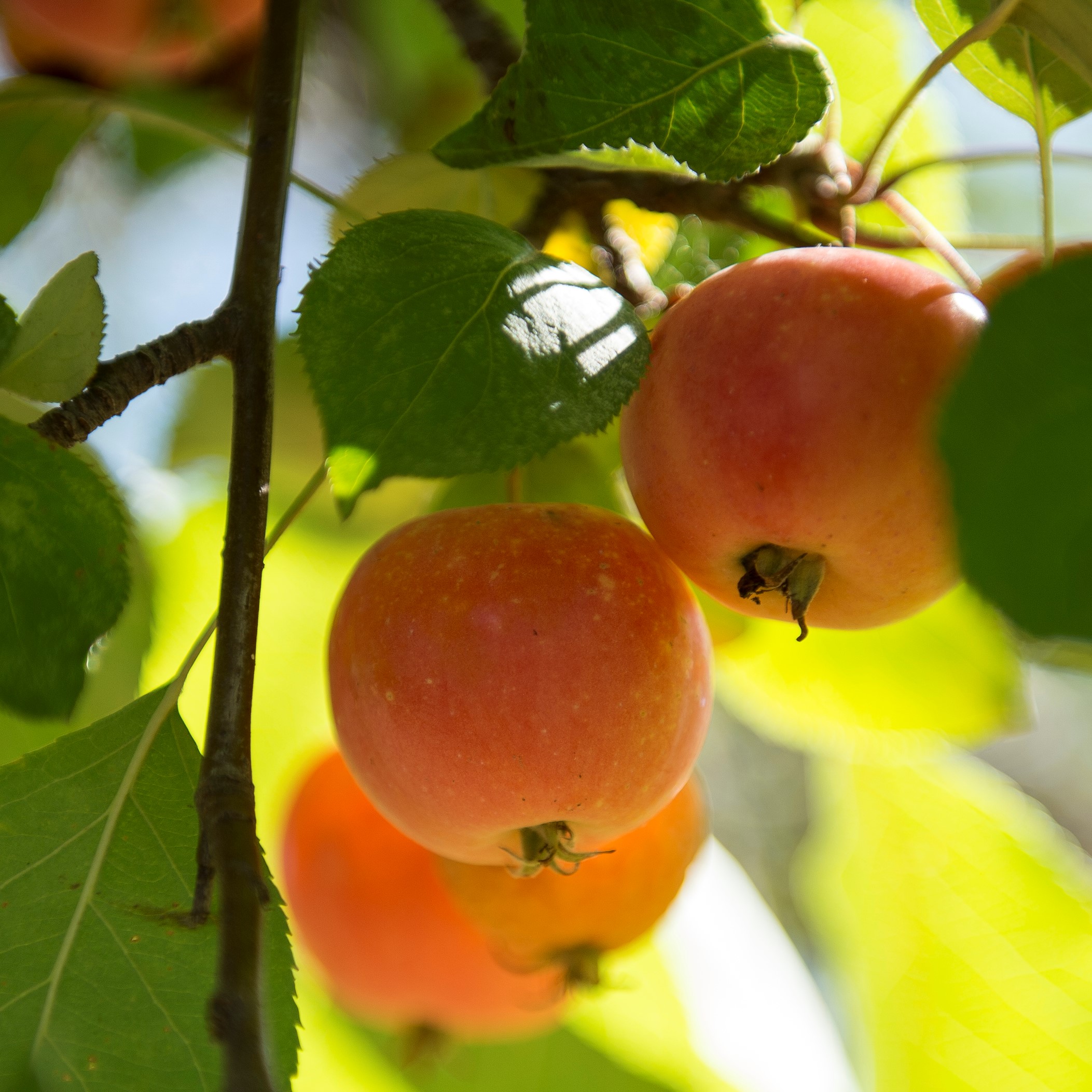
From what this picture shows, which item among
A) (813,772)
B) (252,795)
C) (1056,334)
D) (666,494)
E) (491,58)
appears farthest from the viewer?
(813,772)

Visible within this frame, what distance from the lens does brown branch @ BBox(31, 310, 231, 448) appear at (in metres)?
0.41

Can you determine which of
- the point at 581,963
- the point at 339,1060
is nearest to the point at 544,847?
the point at 581,963

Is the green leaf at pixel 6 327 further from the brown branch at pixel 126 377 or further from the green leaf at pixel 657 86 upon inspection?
the green leaf at pixel 657 86

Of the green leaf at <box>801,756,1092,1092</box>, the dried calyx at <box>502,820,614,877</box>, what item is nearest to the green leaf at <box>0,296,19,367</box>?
the dried calyx at <box>502,820,614,877</box>

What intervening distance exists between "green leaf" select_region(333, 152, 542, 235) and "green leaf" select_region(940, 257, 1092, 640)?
548 mm

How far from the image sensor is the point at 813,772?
1058 millimetres

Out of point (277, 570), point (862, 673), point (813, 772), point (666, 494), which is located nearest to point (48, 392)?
point (666, 494)

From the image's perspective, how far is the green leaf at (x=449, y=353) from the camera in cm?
40

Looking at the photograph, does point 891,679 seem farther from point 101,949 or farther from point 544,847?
point 101,949

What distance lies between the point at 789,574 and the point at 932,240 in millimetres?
237

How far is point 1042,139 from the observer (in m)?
0.56

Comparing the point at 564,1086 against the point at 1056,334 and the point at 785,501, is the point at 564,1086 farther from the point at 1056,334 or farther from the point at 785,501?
the point at 1056,334

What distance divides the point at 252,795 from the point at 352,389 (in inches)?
5.9

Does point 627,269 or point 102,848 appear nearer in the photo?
point 102,848
